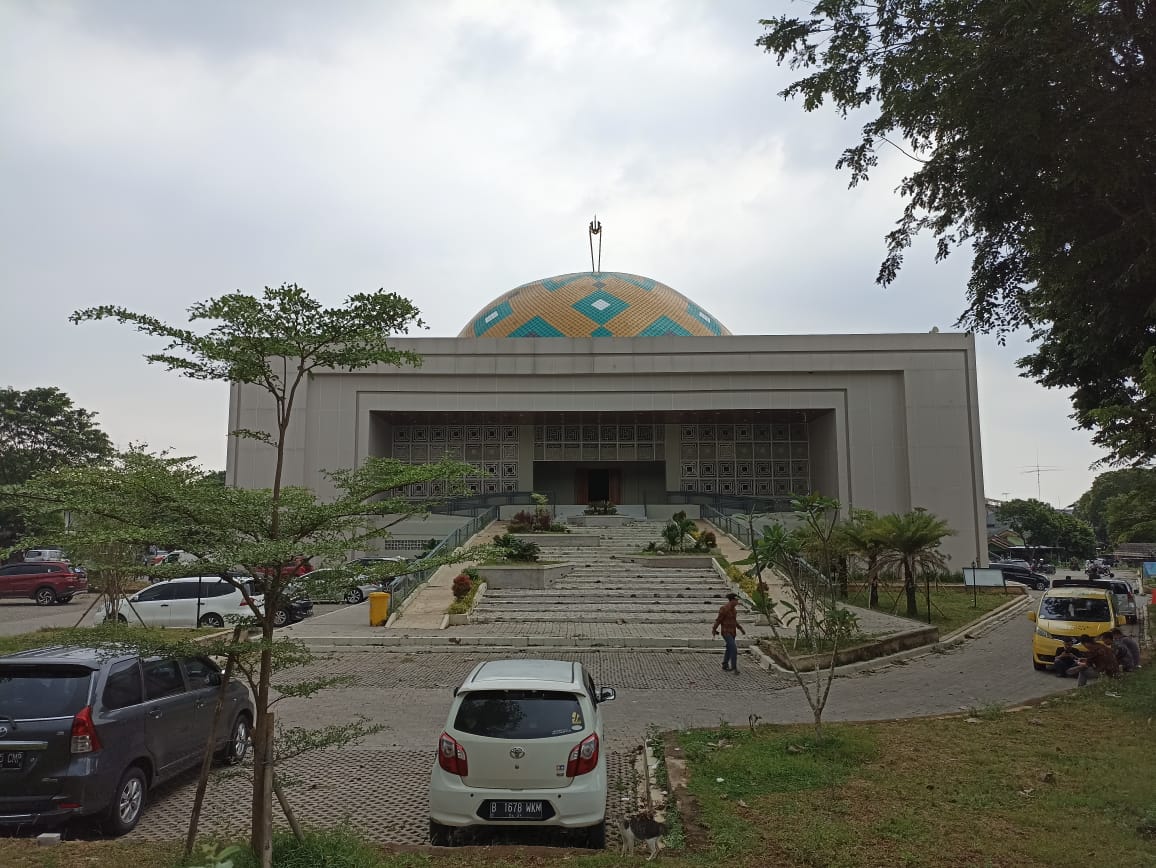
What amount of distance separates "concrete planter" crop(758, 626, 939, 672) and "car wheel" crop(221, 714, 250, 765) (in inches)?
306

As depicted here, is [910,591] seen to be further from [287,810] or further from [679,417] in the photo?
[679,417]

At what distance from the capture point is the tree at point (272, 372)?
414 cm

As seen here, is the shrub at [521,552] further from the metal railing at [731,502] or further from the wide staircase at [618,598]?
the metal railing at [731,502]

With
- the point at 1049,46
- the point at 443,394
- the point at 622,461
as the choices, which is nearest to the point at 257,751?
the point at 1049,46

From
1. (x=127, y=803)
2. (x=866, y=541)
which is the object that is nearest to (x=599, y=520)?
(x=866, y=541)

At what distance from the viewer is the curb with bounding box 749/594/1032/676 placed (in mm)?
12281

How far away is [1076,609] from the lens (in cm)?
1286

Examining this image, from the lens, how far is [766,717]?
9320 mm

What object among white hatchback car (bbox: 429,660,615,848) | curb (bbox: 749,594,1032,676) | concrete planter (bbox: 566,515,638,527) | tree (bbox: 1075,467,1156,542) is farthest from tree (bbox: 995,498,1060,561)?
white hatchback car (bbox: 429,660,615,848)

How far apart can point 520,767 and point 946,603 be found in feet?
62.0

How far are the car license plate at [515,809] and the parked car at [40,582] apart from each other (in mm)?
23189

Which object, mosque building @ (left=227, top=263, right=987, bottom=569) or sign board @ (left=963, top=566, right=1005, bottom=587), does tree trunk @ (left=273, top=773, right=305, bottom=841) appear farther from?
mosque building @ (left=227, top=263, right=987, bottom=569)

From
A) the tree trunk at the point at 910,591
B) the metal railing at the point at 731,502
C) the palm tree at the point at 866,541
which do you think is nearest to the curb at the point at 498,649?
the palm tree at the point at 866,541

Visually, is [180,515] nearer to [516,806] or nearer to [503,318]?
[516,806]
